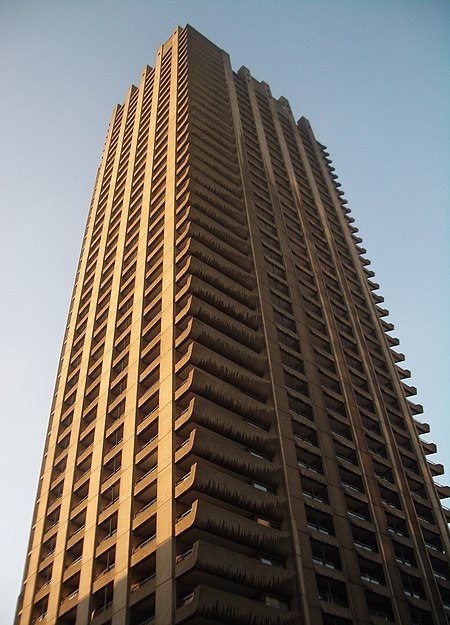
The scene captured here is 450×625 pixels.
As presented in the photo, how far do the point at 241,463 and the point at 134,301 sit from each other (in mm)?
20131

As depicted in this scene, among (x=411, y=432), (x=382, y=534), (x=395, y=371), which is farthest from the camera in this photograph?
(x=395, y=371)

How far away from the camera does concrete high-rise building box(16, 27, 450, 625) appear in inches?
1350

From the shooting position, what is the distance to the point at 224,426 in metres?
38.7

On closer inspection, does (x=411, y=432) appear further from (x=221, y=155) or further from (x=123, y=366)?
(x=221, y=155)

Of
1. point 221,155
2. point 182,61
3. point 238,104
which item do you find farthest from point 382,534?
point 182,61

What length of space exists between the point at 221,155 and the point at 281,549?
41219 mm

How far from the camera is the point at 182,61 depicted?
266 ft

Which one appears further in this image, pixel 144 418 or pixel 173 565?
pixel 144 418

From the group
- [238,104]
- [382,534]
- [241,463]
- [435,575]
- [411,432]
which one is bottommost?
[435,575]

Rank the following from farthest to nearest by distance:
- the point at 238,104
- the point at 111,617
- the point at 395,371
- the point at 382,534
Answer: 1. the point at 238,104
2. the point at 395,371
3. the point at 382,534
4. the point at 111,617

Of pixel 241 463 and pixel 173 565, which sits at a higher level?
pixel 241 463

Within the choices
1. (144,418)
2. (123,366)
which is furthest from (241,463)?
(123,366)

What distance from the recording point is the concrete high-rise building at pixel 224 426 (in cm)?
3428

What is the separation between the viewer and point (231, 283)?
1927 inches
